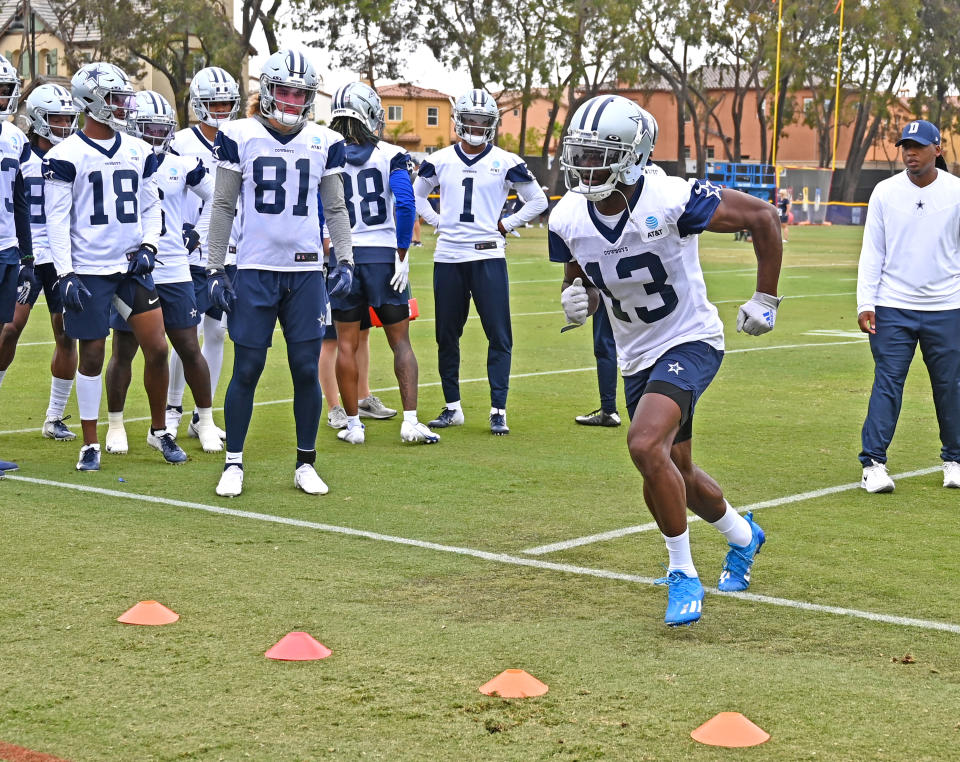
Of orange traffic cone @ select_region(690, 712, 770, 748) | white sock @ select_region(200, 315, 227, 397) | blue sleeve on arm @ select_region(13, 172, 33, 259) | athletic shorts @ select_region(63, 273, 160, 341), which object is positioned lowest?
orange traffic cone @ select_region(690, 712, 770, 748)

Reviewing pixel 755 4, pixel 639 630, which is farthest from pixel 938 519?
pixel 755 4

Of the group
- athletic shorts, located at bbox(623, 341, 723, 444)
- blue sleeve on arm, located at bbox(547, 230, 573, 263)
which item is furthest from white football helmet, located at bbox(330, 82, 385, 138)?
athletic shorts, located at bbox(623, 341, 723, 444)

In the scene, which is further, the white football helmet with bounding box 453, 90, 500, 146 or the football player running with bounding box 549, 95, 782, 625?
the white football helmet with bounding box 453, 90, 500, 146

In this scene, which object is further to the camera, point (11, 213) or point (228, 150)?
point (11, 213)

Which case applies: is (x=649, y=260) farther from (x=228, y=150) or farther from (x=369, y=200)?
(x=369, y=200)

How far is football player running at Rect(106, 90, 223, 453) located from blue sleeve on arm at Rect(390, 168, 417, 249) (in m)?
1.46

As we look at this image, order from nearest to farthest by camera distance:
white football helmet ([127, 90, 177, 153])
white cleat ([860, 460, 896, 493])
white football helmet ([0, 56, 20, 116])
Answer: white cleat ([860, 460, 896, 493])
white football helmet ([0, 56, 20, 116])
white football helmet ([127, 90, 177, 153])

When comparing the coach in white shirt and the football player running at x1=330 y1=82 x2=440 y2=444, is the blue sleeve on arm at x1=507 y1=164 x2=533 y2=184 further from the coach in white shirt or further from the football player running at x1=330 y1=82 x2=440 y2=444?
the coach in white shirt

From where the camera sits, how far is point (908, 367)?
342 inches

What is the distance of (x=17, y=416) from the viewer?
1119cm

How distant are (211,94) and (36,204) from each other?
4.69 feet

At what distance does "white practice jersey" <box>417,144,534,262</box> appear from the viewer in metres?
10.9

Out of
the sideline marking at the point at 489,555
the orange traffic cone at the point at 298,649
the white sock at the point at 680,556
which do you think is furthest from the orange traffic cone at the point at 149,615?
the white sock at the point at 680,556

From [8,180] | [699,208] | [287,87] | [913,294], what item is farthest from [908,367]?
[8,180]
